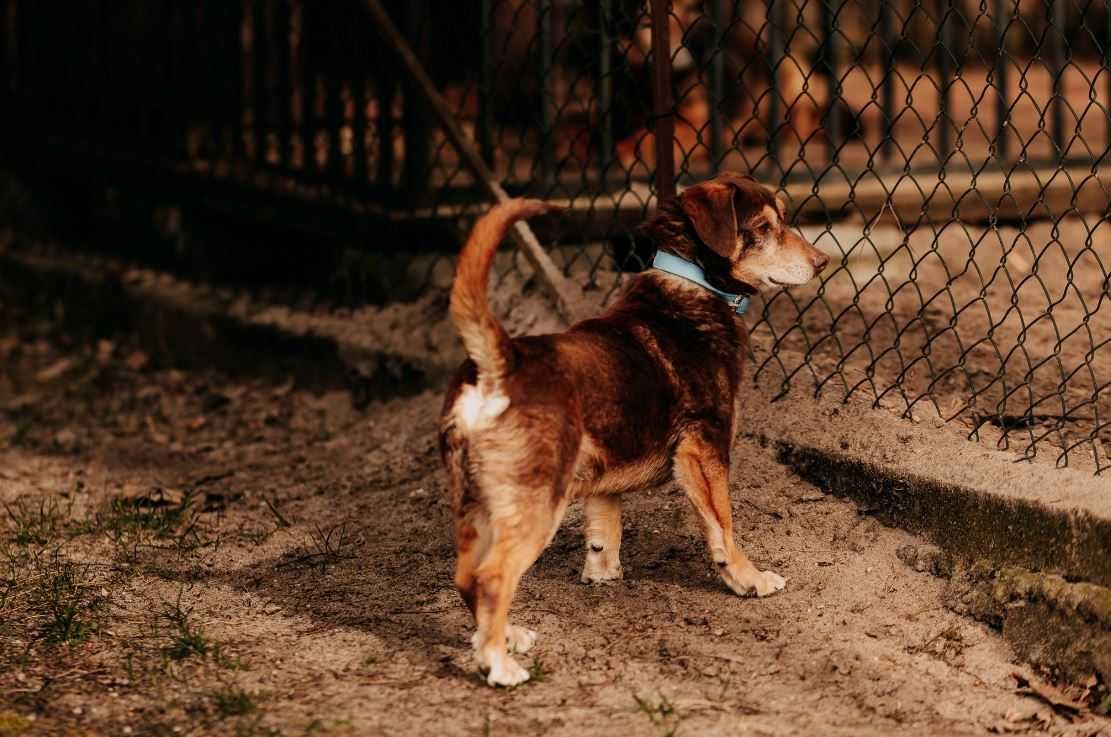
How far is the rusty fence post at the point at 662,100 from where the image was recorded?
5352mm

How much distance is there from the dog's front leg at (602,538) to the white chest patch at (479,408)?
84 centimetres

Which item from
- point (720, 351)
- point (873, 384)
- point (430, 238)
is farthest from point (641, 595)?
point (430, 238)

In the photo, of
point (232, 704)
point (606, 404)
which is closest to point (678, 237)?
point (606, 404)

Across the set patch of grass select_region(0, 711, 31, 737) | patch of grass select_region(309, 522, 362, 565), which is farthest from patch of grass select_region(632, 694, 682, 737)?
patch of grass select_region(309, 522, 362, 565)

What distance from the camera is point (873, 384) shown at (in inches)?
206

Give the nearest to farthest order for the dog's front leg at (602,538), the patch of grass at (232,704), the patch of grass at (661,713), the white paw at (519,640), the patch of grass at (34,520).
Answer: the patch of grass at (661,713) < the patch of grass at (232,704) < the white paw at (519,640) < the dog's front leg at (602,538) < the patch of grass at (34,520)

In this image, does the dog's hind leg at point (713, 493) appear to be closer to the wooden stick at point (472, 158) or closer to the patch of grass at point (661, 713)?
the patch of grass at point (661, 713)

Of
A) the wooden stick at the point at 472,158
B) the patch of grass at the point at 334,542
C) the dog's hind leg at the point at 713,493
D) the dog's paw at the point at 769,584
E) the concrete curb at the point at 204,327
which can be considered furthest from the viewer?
the concrete curb at the point at 204,327

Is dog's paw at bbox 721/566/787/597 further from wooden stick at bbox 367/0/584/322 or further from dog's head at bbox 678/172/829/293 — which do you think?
wooden stick at bbox 367/0/584/322

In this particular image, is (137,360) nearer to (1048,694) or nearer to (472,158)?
(472,158)

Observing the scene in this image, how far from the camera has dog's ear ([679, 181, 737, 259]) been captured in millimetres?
4418

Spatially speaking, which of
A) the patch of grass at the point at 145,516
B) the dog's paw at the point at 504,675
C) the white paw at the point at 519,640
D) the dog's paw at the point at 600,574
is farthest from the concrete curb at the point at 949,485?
the patch of grass at the point at 145,516

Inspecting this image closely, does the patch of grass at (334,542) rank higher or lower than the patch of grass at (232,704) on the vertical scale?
lower

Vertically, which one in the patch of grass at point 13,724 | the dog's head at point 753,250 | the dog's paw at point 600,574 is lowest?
the patch of grass at point 13,724
